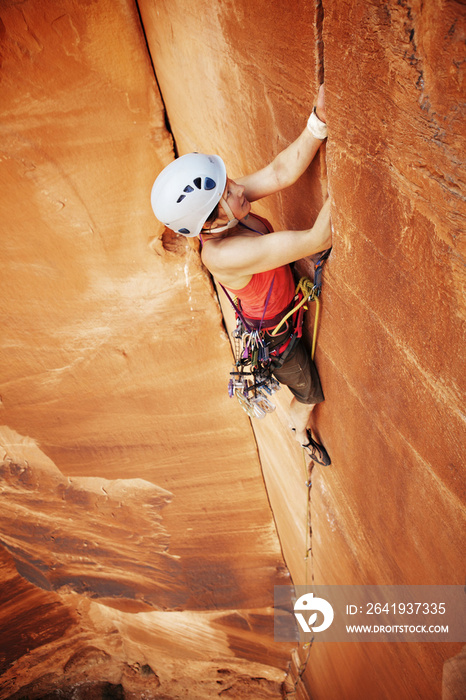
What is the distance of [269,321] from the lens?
2.38m

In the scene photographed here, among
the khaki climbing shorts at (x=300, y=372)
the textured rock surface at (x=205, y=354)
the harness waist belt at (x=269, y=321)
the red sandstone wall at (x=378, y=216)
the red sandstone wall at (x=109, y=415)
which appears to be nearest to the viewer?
the red sandstone wall at (x=378, y=216)

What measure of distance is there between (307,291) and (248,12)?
1.08 meters

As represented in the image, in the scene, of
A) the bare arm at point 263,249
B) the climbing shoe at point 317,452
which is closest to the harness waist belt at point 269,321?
the bare arm at point 263,249

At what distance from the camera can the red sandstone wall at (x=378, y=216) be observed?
3.61 ft

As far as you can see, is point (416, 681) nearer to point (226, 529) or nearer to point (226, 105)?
point (226, 105)

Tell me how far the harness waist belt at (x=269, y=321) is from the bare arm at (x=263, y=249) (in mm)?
330

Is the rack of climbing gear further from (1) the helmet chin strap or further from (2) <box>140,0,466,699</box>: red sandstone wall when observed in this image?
(1) the helmet chin strap

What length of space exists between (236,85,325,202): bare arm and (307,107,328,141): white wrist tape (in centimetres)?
2

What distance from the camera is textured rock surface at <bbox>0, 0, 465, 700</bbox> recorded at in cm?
128

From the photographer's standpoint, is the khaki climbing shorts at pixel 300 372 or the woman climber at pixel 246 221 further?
the khaki climbing shorts at pixel 300 372

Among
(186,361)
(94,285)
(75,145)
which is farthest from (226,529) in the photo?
(75,145)

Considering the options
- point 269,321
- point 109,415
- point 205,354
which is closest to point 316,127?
point 269,321

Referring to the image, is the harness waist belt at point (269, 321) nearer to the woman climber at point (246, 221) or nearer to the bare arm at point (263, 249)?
the woman climber at point (246, 221)

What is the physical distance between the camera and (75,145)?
305cm
